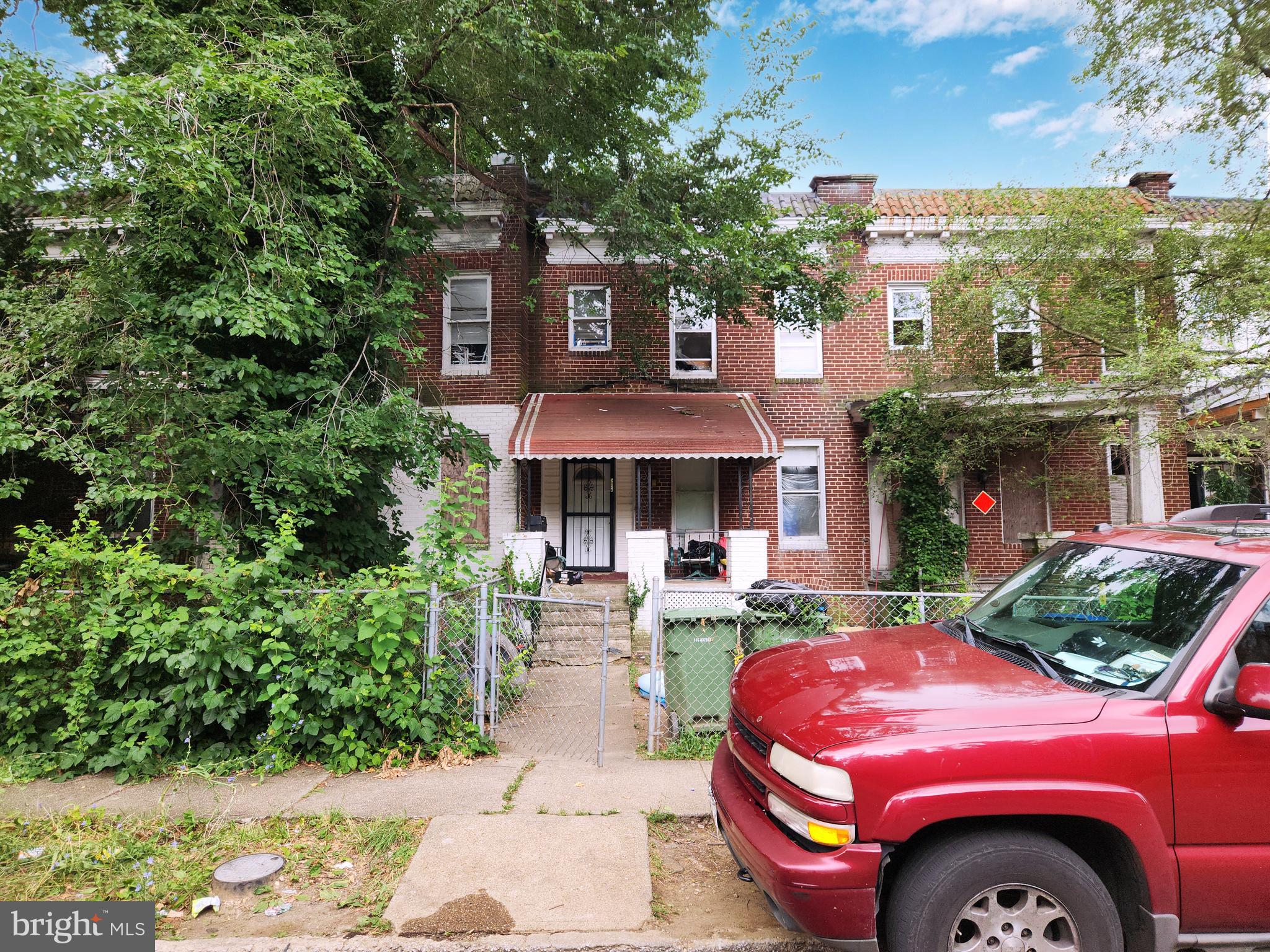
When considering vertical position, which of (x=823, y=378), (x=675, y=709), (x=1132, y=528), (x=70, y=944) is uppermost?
(x=823, y=378)

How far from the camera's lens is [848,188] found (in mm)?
12977

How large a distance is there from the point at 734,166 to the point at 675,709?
8.16m

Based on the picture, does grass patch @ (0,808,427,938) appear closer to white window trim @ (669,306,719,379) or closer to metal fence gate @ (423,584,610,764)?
metal fence gate @ (423,584,610,764)

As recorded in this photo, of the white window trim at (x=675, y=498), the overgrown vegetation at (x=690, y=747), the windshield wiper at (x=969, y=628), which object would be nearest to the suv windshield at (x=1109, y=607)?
→ the windshield wiper at (x=969, y=628)

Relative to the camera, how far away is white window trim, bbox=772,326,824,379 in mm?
12609

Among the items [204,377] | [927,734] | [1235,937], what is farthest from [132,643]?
[1235,937]

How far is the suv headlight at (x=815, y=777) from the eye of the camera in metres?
2.27

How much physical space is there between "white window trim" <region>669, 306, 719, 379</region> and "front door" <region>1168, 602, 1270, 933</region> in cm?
1067

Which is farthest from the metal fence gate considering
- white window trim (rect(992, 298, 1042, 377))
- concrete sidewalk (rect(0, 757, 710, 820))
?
white window trim (rect(992, 298, 1042, 377))

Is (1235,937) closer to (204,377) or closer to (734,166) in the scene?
(204,377)

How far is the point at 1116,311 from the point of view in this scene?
31.2 feet

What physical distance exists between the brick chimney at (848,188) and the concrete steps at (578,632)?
9027 mm

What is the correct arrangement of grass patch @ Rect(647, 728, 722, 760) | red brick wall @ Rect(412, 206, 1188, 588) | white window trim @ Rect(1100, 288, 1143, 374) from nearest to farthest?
grass patch @ Rect(647, 728, 722, 760) < white window trim @ Rect(1100, 288, 1143, 374) < red brick wall @ Rect(412, 206, 1188, 588)

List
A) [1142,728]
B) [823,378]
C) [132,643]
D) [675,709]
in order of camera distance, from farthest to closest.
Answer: [823,378]
[675,709]
[132,643]
[1142,728]
